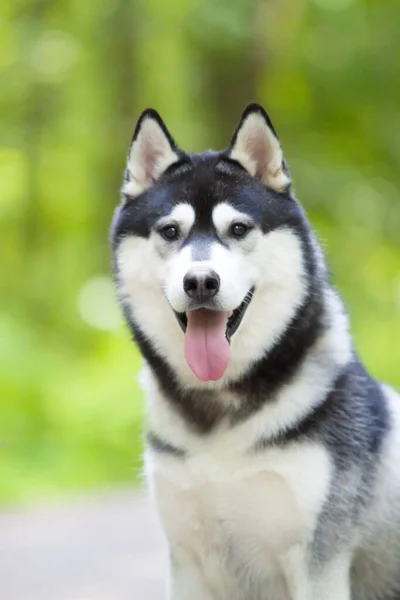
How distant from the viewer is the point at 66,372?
9.31 m

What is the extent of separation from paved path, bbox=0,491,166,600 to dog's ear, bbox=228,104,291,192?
81.3 inches

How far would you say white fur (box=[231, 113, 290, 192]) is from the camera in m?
3.18

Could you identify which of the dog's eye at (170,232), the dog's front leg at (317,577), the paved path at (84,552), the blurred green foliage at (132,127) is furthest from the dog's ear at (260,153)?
the blurred green foliage at (132,127)

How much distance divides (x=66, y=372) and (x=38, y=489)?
281 cm

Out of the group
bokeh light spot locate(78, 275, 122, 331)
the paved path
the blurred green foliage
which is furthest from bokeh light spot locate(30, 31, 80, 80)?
the paved path

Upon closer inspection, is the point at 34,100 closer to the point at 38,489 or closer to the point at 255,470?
the point at 38,489

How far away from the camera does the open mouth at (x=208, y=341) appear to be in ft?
9.96

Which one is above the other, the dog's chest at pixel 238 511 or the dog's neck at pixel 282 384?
the dog's neck at pixel 282 384

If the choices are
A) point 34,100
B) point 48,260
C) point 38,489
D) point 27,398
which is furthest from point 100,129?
point 38,489

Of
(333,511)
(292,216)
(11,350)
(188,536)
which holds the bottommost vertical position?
(11,350)

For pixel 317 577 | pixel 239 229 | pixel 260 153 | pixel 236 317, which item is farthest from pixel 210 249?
pixel 317 577

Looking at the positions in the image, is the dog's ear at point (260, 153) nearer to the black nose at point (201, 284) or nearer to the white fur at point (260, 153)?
the white fur at point (260, 153)

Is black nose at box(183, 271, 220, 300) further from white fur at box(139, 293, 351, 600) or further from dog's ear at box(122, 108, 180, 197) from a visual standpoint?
dog's ear at box(122, 108, 180, 197)

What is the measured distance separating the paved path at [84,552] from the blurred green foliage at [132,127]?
2.61m
